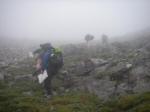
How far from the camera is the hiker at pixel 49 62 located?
2041 centimetres

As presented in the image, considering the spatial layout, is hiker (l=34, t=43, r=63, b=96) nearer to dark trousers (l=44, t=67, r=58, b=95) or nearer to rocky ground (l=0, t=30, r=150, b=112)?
dark trousers (l=44, t=67, r=58, b=95)

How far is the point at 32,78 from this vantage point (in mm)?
25969

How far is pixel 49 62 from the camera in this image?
805 inches

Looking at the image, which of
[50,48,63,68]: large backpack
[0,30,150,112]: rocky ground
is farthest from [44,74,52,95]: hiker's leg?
[50,48,63,68]: large backpack

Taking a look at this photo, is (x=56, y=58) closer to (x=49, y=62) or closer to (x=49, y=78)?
(x=49, y=62)

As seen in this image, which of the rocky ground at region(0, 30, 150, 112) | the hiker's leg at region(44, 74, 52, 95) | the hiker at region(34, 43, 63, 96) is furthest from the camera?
the hiker's leg at region(44, 74, 52, 95)

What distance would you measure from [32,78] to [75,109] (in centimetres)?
956

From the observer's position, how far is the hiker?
20.4 meters

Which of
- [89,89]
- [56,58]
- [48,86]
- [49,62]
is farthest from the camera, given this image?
[89,89]

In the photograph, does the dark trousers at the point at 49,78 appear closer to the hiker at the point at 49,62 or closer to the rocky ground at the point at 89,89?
the hiker at the point at 49,62

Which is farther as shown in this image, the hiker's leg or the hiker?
the hiker's leg

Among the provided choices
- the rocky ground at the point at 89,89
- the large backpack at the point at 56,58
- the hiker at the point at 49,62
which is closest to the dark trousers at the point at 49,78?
the hiker at the point at 49,62

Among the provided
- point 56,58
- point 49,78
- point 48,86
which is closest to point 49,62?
point 56,58

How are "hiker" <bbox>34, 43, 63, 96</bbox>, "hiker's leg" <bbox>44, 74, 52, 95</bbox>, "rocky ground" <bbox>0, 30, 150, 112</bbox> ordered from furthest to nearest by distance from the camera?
"hiker's leg" <bbox>44, 74, 52, 95</bbox> < "hiker" <bbox>34, 43, 63, 96</bbox> < "rocky ground" <bbox>0, 30, 150, 112</bbox>
